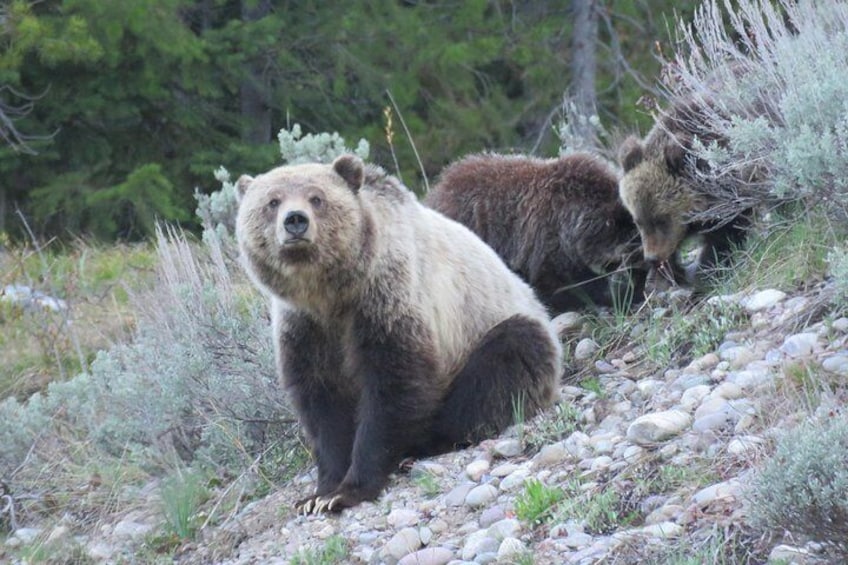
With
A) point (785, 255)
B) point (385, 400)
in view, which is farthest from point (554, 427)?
point (785, 255)

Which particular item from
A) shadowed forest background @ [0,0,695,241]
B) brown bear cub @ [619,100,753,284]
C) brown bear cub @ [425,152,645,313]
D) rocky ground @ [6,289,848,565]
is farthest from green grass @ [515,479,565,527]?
shadowed forest background @ [0,0,695,241]

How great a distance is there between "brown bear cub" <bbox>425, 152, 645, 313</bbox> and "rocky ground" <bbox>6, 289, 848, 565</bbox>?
3.37 ft

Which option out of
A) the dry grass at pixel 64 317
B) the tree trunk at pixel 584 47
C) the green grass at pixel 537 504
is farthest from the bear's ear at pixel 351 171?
the tree trunk at pixel 584 47

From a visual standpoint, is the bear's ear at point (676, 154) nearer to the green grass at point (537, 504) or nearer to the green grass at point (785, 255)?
the green grass at point (785, 255)

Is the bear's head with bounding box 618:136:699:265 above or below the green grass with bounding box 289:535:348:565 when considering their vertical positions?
above

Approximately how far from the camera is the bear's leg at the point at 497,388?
6.42 meters

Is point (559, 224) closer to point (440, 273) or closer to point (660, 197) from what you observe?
point (660, 197)

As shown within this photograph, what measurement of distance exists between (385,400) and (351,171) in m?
1.07

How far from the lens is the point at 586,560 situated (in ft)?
15.5

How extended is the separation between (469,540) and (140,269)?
18.3 ft

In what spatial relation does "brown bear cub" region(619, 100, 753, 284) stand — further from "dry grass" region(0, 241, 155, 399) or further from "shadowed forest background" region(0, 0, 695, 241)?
"shadowed forest background" region(0, 0, 695, 241)

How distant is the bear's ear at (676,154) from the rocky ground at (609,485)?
3.68 ft

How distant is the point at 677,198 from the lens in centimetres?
755

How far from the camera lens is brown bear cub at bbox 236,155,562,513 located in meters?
6.16
